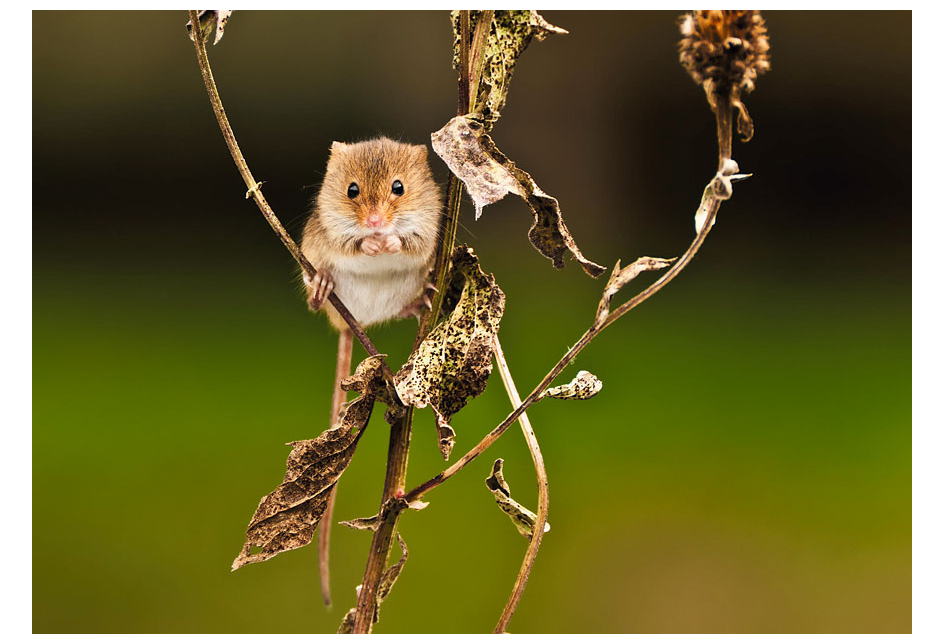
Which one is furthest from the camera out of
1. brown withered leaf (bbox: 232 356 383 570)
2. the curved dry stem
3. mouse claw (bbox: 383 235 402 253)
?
mouse claw (bbox: 383 235 402 253)

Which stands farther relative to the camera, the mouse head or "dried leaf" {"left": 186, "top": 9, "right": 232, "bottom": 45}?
the mouse head

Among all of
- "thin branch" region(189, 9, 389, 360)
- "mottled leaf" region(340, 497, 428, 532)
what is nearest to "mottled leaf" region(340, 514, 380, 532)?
"mottled leaf" region(340, 497, 428, 532)

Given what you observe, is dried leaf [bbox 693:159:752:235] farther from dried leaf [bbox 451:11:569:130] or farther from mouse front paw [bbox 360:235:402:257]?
mouse front paw [bbox 360:235:402:257]

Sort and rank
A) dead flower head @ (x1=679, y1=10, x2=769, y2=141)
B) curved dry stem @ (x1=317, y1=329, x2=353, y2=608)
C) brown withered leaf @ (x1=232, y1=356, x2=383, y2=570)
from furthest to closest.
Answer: curved dry stem @ (x1=317, y1=329, x2=353, y2=608), brown withered leaf @ (x1=232, y1=356, x2=383, y2=570), dead flower head @ (x1=679, y1=10, x2=769, y2=141)

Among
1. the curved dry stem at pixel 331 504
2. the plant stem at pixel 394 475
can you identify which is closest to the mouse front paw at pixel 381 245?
the curved dry stem at pixel 331 504

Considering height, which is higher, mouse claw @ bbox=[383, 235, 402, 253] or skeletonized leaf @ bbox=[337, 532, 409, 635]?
mouse claw @ bbox=[383, 235, 402, 253]

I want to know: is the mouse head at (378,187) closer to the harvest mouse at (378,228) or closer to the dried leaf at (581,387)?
the harvest mouse at (378,228)

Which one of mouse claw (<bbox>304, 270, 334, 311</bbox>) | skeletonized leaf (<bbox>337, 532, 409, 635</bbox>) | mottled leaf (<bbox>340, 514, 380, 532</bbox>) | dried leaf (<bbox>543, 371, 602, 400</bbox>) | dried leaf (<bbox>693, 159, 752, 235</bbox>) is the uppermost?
dried leaf (<bbox>693, 159, 752, 235</bbox>)
